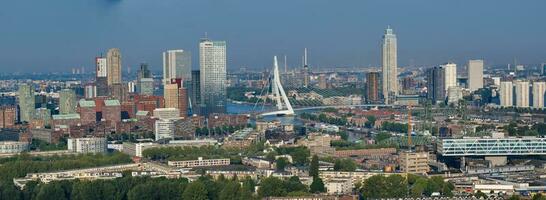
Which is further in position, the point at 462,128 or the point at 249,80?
the point at 249,80

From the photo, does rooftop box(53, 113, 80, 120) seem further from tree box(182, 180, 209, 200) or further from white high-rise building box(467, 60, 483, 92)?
white high-rise building box(467, 60, 483, 92)

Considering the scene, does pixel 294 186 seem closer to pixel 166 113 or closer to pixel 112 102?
pixel 166 113

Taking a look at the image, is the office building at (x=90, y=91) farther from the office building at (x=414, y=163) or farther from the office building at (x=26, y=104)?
the office building at (x=414, y=163)

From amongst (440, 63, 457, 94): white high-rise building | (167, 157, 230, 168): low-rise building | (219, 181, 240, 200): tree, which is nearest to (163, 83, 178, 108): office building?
(440, 63, 457, 94): white high-rise building

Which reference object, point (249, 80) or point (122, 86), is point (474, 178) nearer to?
point (122, 86)

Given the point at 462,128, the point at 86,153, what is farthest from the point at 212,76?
the point at 86,153

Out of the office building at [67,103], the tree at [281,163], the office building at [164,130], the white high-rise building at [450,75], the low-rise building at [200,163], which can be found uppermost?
the white high-rise building at [450,75]

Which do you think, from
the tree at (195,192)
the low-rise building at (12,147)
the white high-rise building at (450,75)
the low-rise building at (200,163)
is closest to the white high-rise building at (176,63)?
the white high-rise building at (450,75)
